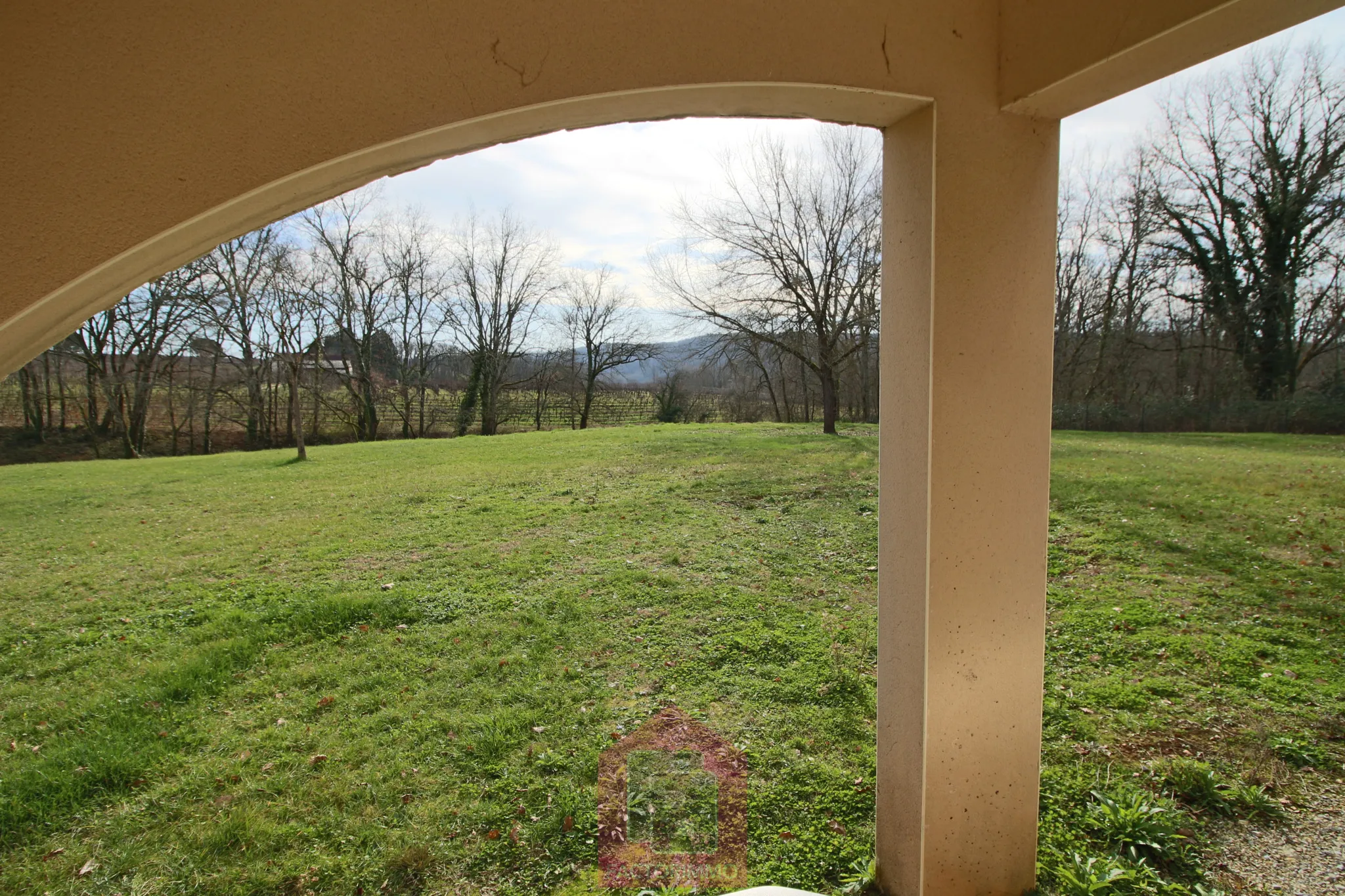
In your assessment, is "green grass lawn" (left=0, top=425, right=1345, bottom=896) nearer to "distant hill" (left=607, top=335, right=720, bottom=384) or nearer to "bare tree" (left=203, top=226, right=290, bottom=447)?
"bare tree" (left=203, top=226, right=290, bottom=447)

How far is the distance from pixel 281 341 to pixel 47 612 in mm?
8690

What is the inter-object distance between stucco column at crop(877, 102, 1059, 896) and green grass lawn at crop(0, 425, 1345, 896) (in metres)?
0.63

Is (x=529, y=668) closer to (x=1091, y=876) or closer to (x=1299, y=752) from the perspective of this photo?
(x=1091, y=876)

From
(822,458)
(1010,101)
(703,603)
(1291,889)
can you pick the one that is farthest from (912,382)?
(822,458)

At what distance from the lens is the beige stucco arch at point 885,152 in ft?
2.65

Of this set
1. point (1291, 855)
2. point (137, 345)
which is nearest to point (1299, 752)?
point (1291, 855)

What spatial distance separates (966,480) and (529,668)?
2973 mm

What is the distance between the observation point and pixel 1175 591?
4352 millimetres

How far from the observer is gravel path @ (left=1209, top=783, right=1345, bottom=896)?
1889 mm

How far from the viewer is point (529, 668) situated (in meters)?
3.61

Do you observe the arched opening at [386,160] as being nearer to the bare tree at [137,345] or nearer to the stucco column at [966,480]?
the stucco column at [966,480]

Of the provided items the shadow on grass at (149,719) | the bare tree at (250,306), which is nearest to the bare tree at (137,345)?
the bare tree at (250,306)

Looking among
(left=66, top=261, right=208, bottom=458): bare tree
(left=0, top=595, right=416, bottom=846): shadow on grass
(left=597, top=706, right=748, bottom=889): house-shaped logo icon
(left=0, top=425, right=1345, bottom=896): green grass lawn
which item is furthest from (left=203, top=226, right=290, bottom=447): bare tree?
(left=597, top=706, right=748, bottom=889): house-shaped logo icon

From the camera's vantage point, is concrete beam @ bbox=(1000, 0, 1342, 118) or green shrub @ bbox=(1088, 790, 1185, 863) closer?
concrete beam @ bbox=(1000, 0, 1342, 118)
